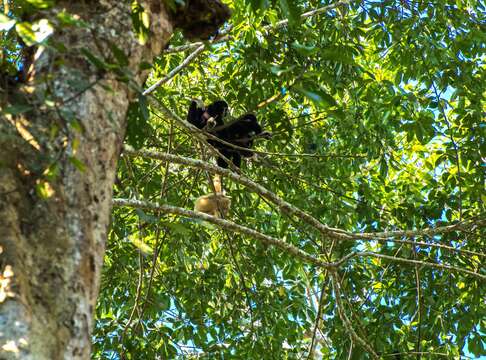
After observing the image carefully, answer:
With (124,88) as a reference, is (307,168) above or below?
above

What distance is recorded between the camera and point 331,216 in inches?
198

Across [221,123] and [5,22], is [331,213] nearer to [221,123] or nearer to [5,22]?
[221,123]

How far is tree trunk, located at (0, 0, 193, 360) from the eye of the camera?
1.32m

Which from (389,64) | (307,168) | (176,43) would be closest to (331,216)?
(307,168)

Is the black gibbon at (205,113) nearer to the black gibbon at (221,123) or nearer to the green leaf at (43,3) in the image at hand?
the black gibbon at (221,123)

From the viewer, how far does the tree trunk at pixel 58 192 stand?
1315 millimetres

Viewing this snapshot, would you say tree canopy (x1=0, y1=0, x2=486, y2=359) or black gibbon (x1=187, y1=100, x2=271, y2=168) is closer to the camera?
tree canopy (x1=0, y1=0, x2=486, y2=359)

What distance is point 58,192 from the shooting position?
146cm

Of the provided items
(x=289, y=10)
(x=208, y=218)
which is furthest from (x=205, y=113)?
(x=289, y=10)

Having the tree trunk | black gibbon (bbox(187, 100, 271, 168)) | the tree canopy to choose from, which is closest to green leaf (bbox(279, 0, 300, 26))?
the tree trunk

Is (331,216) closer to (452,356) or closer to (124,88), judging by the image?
(452,356)

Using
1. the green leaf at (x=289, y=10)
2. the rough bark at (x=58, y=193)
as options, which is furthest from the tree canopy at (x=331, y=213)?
the rough bark at (x=58, y=193)

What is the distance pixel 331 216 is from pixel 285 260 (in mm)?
515

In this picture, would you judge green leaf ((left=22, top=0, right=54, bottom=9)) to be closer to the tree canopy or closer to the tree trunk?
the tree trunk
